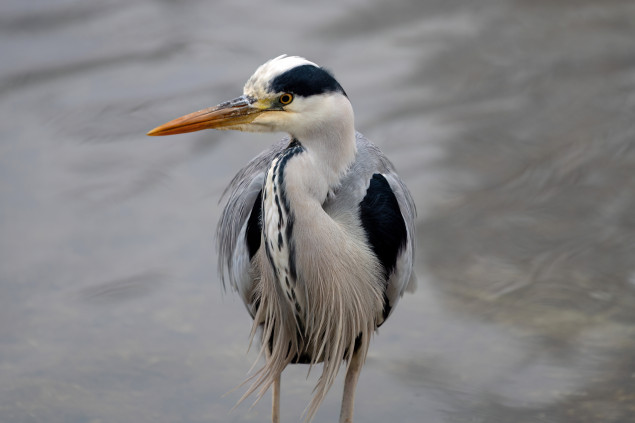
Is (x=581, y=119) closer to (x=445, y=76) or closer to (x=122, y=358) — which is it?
(x=445, y=76)

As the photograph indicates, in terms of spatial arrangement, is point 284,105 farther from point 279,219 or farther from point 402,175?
point 402,175

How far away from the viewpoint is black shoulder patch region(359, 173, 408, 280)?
317 cm

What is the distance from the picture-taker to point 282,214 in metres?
2.80

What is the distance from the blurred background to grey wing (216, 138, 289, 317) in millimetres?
557

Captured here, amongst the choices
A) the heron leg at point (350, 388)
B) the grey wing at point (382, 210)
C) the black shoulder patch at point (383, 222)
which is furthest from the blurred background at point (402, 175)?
the black shoulder patch at point (383, 222)

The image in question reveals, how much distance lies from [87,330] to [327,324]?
A: 4.66ft

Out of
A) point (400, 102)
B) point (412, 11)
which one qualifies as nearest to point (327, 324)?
point (400, 102)

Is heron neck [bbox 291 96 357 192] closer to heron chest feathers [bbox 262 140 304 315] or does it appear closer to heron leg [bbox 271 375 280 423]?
heron chest feathers [bbox 262 140 304 315]

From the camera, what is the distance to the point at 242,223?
3379 millimetres

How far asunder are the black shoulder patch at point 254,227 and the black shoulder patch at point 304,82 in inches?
21.6

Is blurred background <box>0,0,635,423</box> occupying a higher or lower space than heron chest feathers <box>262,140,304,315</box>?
lower

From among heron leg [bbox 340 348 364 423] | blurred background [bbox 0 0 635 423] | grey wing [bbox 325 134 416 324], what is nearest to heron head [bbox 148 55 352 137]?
grey wing [bbox 325 134 416 324]

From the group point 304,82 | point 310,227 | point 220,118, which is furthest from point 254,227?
point 304,82

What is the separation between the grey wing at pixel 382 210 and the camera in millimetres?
3113
